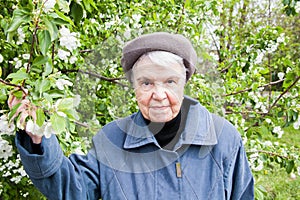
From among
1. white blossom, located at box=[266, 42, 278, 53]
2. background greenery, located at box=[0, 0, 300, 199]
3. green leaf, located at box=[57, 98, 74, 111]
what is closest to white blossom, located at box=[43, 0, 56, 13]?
background greenery, located at box=[0, 0, 300, 199]

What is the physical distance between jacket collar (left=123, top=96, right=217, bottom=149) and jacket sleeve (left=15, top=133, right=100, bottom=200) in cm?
15

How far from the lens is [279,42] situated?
9.12ft

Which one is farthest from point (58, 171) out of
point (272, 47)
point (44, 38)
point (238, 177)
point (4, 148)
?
point (272, 47)

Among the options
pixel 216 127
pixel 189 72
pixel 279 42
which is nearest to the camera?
pixel 189 72

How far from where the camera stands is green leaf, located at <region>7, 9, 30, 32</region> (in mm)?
1195

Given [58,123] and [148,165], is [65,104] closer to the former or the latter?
[58,123]

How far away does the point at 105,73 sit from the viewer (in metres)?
1.49

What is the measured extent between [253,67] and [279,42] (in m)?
0.25

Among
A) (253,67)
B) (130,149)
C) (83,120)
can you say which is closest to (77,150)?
(83,120)

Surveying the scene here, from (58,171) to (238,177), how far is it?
635 millimetres

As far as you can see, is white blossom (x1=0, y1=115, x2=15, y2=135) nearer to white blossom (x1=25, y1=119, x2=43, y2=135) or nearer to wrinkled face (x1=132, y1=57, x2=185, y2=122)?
white blossom (x1=25, y1=119, x2=43, y2=135)

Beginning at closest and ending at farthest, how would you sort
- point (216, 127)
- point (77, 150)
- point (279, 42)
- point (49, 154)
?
1. point (49, 154)
2. point (216, 127)
3. point (77, 150)
4. point (279, 42)

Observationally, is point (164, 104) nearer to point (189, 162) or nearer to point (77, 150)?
point (189, 162)

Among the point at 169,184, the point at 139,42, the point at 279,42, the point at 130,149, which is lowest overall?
the point at 169,184
